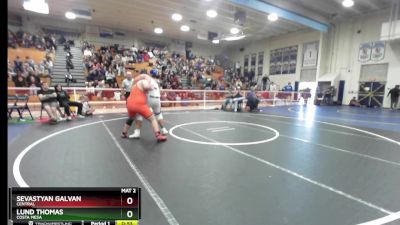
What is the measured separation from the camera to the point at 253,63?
77.3 ft

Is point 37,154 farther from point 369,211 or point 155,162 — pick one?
point 369,211

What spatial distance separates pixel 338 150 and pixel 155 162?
130 inches

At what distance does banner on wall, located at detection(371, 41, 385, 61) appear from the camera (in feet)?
47.2

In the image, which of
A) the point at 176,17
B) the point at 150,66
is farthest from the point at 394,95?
the point at 150,66

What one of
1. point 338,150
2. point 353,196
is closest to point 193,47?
point 338,150

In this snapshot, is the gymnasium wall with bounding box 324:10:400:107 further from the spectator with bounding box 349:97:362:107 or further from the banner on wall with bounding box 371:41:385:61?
the spectator with bounding box 349:97:362:107

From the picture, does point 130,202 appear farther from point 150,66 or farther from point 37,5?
point 150,66

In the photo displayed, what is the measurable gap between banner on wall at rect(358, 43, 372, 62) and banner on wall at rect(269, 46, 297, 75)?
15.6 ft

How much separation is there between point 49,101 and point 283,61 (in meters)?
18.5

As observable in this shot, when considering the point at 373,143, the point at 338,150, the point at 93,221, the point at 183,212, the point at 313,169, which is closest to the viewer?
the point at 93,221

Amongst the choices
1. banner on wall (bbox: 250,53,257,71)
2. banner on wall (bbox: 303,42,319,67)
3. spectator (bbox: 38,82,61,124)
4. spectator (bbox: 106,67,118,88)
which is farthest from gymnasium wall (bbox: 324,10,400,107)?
spectator (bbox: 38,82,61,124)
